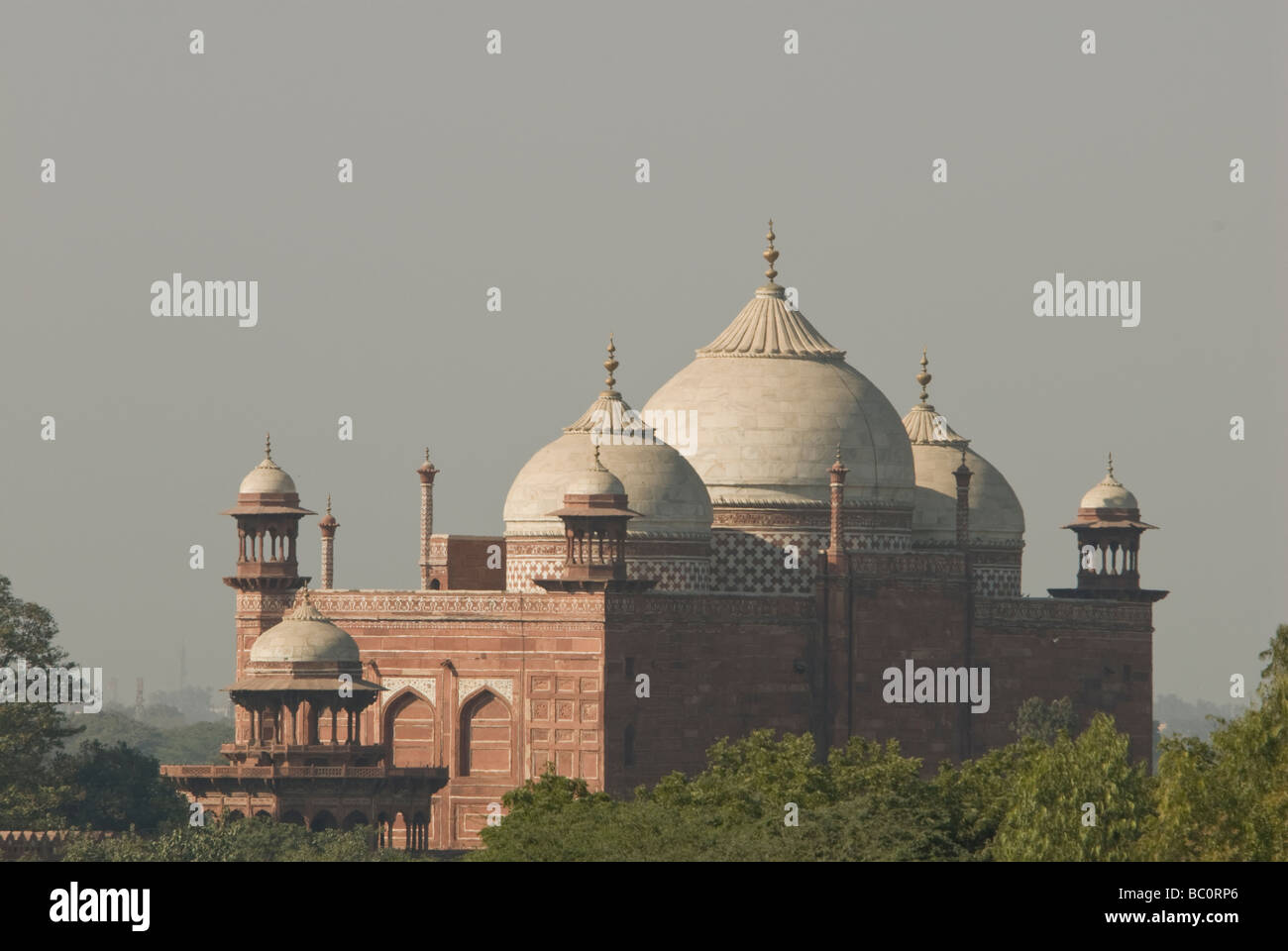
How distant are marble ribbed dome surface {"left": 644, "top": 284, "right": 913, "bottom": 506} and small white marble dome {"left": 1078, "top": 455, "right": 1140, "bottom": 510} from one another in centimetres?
828

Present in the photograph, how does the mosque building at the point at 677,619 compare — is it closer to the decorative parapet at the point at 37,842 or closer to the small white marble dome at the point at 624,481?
the small white marble dome at the point at 624,481

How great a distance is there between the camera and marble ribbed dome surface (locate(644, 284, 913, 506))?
75688 mm

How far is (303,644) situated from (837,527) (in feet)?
41.4

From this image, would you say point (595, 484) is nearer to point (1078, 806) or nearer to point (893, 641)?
point (893, 641)

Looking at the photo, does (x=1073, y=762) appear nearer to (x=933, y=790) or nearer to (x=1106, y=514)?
(x=933, y=790)

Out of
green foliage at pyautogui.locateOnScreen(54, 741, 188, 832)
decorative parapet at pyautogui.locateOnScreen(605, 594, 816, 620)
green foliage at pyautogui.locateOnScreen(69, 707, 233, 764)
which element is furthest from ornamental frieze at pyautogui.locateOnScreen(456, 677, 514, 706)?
green foliage at pyautogui.locateOnScreen(69, 707, 233, 764)

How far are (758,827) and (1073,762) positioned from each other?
5156 mm

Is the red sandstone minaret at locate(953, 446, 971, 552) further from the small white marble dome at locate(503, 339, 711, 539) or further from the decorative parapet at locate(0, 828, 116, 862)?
the decorative parapet at locate(0, 828, 116, 862)

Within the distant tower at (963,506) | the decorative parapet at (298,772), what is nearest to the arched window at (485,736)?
the decorative parapet at (298,772)

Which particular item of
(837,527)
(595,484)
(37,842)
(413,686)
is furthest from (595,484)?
(37,842)

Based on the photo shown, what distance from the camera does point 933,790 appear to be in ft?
183

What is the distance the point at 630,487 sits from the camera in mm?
72250

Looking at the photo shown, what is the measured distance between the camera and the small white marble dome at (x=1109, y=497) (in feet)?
275
